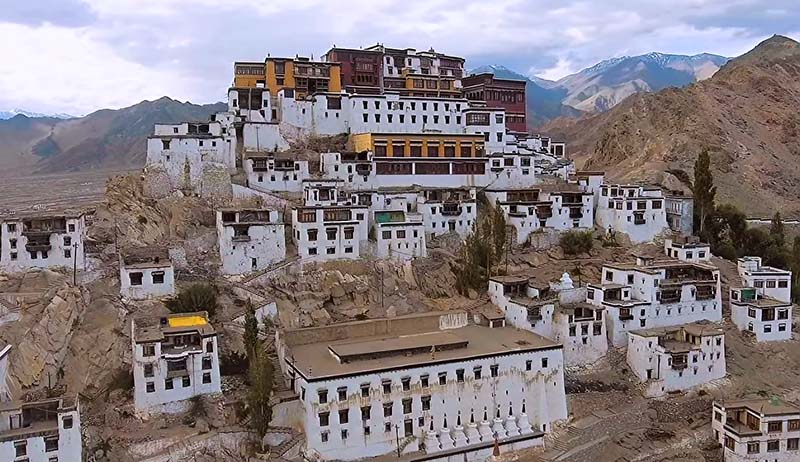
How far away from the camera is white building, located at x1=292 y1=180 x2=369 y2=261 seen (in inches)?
1512

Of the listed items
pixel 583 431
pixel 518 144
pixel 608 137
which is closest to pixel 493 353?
pixel 583 431

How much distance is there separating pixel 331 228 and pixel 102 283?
472 inches

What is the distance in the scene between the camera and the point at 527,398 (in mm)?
32438

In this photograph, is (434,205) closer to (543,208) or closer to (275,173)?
(543,208)

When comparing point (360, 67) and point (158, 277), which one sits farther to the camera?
point (360, 67)

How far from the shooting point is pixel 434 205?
43594 millimetres

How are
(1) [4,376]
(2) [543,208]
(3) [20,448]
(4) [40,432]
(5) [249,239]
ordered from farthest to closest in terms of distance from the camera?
(2) [543,208]
(5) [249,239]
(1) [4,376]
(4) [40,432]
(3) [20,448]

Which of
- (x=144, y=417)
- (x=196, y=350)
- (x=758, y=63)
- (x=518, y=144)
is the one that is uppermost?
(x=758, y=63)

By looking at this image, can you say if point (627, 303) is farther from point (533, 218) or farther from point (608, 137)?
point (608, 137)

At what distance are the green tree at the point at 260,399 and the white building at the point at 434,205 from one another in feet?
54.0

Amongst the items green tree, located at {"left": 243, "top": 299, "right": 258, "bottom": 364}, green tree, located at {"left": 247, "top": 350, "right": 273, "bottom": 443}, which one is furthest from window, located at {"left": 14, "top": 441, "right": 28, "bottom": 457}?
green tree, located at {"left": 243, "top": 299, "right": 258, "bottom": 364}

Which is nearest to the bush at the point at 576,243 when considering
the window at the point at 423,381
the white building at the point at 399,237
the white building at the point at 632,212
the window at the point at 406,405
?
the white building at the point at 632,212

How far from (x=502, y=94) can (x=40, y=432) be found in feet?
153

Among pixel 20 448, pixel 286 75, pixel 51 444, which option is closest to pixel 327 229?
pixel 51 444
